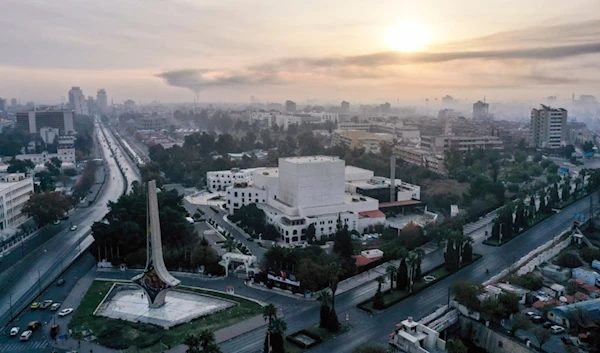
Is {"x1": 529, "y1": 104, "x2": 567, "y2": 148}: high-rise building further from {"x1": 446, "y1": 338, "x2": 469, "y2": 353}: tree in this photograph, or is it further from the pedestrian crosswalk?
the pedestrian crosswalk

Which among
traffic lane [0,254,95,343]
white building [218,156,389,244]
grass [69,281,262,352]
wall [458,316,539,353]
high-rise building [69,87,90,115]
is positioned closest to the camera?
wall [458,316,539,353]

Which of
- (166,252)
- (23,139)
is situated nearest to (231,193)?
(166,252)

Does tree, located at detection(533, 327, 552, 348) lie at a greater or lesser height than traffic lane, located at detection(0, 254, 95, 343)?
greater

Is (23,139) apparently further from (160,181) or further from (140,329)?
(140,329)

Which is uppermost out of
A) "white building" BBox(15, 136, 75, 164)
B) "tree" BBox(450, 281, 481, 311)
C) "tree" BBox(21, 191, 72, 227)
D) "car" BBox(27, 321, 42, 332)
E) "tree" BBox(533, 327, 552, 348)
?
"white building" BBox(15, 136, 75, 164)

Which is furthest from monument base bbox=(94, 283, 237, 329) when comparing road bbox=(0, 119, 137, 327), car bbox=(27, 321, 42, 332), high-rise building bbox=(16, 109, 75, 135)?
high-rise building bbox=(16, 109, 75, 135)

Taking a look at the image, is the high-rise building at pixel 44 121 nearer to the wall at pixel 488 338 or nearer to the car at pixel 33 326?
the car at pixel 33 326
